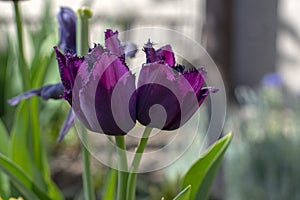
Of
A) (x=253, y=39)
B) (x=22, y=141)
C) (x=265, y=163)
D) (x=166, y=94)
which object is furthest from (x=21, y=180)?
(x=253, y=39)

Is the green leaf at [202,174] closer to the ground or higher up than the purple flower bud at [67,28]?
closer to the ground

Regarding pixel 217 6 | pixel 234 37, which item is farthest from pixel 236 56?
pixel 217 6

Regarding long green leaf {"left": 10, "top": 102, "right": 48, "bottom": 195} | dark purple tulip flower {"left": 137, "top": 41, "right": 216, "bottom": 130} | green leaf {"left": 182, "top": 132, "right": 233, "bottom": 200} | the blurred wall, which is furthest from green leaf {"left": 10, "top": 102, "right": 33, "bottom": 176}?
the blurred wall

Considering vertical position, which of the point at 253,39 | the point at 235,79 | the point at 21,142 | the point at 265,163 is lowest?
the point at 235,79

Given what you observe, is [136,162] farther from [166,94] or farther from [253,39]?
[253,39]

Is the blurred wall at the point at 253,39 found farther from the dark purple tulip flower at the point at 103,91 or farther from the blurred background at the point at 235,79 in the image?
the dark purple tulip flower at the point at 103,91

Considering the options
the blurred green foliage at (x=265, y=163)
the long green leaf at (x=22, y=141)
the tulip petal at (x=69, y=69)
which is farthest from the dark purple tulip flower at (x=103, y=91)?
the blurred green foliage at (x=265, y=163)

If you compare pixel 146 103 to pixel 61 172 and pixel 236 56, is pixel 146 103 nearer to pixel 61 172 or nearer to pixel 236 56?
pixel 61 172
